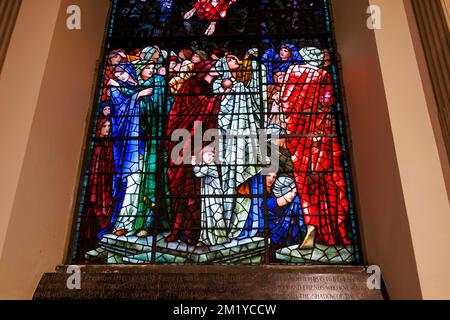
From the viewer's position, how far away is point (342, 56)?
4738mm

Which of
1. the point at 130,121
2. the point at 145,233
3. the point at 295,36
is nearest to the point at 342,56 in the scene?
the point at 295,36

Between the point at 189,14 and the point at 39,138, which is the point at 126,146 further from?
the point at 189,14

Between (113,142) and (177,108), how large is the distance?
2.08 feet

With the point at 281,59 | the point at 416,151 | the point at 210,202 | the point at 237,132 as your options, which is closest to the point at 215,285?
the point at 210,202

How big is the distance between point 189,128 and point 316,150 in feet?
3.59

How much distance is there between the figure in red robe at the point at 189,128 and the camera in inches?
163

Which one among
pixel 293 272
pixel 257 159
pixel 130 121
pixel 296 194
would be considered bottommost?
pixel 293 272

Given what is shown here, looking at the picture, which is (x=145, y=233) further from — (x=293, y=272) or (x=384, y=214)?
(x=384, y=214)

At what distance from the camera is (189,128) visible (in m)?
4.55

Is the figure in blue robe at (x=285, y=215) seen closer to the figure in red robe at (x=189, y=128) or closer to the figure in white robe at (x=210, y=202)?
the figure in white robe at (x=210, y=202)

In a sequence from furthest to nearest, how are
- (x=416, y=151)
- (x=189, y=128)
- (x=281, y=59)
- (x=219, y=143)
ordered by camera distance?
(x=281, y=59)
(x=189, y=128)
(x=219, y=143)
(x=416, y=151)

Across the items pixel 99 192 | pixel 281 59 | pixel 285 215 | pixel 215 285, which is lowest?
pixel 215 285

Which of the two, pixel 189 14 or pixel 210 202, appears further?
pixel 189 14
